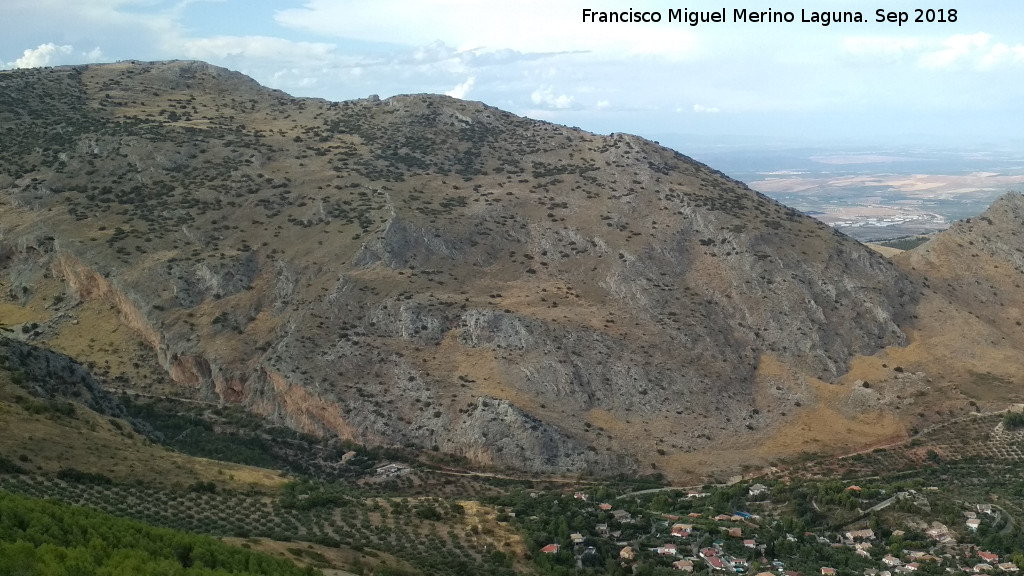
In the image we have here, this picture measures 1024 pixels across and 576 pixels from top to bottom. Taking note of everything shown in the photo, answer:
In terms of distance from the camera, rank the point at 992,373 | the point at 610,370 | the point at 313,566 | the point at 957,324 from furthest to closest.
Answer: the point at 957,324 < the point at 992,373 < the point at 610,370 < the point at 313,566

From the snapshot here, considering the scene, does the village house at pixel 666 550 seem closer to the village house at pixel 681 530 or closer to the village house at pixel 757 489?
the village house at pixel 681 530

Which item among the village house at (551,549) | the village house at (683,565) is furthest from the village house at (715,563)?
the village house at (551,549)

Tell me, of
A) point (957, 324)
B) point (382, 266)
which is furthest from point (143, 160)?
point (957, 324)

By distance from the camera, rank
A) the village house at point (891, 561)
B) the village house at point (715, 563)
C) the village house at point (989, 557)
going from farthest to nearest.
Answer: the village house at point (891, 561) < the village house at point (989, 557) < the village house at point (715, 563)

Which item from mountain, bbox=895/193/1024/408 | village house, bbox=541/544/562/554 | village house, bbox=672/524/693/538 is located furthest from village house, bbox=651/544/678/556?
mountain, bbox=895/193/1024/408

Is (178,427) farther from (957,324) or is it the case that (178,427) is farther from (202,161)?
(957,324)

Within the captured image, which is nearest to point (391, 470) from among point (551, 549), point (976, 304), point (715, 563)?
point (551, 549)

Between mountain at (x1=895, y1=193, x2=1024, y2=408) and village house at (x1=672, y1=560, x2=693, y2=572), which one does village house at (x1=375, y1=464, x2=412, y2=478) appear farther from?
mountain at (x1=895, y1=193, x2=1024, y2=408)

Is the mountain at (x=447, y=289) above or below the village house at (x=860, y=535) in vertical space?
above

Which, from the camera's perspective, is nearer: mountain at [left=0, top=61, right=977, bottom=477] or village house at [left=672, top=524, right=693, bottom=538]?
village house at [left=672, top=524, right=693, bottom=538]
